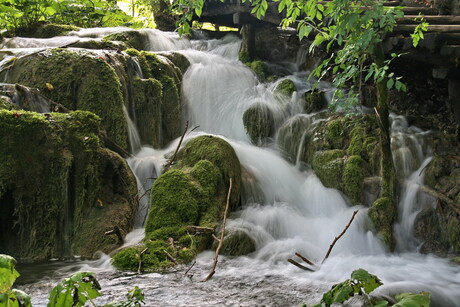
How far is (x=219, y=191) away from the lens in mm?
6301

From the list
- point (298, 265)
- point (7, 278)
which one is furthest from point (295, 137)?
point (7, 278)

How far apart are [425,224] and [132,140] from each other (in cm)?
475

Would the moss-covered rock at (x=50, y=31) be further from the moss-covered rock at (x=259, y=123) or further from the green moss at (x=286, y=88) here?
the green moss at (x=286, y=88)

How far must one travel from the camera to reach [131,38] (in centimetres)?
1164

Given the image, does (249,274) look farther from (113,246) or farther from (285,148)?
(285,148)

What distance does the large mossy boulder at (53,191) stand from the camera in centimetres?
534

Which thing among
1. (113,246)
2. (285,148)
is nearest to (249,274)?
(113,246)

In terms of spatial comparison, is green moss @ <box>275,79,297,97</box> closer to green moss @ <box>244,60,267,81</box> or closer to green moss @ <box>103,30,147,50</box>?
green moss @ <box>244,60,267,81</box>

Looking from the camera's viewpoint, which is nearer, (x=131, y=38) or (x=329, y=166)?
(x=329, y=166)

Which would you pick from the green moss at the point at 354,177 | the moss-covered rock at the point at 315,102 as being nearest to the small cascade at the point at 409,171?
the green moss at the point at 354,177

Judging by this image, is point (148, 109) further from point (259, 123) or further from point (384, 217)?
point (384, 217)

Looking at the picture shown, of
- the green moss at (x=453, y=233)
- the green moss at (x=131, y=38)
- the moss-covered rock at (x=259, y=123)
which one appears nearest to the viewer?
the green moss at (x=453, y=233)

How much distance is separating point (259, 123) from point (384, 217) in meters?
3.79

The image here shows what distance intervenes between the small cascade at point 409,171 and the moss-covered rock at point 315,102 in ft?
5.66
